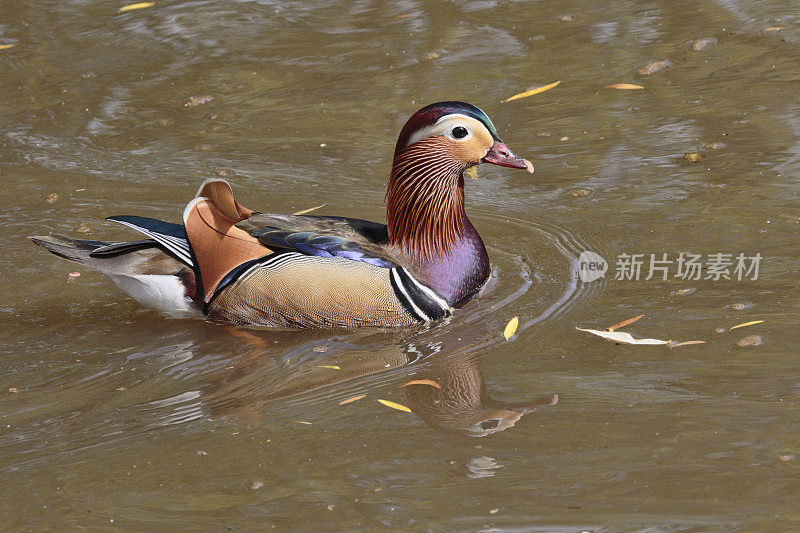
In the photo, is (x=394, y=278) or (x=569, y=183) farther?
(x=569, y=183)

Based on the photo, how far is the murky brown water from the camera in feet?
12.8

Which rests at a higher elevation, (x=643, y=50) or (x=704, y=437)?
(x=643, y=50)

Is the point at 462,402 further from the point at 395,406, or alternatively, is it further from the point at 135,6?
the point at 135,6

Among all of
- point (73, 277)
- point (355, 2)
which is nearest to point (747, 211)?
point (73, 277)

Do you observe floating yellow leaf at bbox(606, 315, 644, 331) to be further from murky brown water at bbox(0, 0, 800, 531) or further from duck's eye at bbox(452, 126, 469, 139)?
duck's eye at bbox(452, 126, 469, 139)

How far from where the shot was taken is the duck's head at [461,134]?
545 centimetres

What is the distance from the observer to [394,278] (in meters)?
5.40

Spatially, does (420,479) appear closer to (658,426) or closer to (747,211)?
(658,426)

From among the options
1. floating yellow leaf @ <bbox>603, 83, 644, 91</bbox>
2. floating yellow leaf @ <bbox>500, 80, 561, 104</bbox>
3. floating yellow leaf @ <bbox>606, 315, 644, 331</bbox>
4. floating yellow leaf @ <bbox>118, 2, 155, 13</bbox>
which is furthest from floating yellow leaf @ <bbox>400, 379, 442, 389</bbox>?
floating yellow leaf @ <bbox>118, 2, 155, 13</bbox>

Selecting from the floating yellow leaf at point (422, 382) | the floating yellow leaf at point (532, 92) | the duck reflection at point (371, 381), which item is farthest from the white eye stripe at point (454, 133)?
the floating yellow leaf at point (532, 92)

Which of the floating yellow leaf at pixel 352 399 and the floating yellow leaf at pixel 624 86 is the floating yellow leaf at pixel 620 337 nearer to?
the floating yellow leaf at pixel 352 399

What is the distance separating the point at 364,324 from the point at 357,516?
176 cm

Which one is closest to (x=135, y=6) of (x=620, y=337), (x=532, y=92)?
(x=532, y=92)

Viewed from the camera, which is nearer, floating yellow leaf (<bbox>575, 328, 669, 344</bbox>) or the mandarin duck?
floating yellow leaf (<bbox>575, 328, 669, 344</bbox>)
